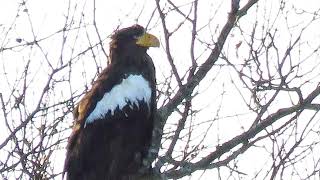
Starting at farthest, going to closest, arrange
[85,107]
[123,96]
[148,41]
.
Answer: [148,41], [123,96], [85,107]

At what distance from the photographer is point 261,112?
5223 millimetres

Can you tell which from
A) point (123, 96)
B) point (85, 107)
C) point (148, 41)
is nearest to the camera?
point (85, 107)

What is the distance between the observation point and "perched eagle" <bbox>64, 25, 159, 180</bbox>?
6.00 metres

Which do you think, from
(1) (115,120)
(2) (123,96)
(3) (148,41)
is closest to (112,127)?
(1) (115,120)

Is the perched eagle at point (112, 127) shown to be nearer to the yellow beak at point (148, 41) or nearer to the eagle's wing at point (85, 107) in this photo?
the eagle's wing at point (85, 107)

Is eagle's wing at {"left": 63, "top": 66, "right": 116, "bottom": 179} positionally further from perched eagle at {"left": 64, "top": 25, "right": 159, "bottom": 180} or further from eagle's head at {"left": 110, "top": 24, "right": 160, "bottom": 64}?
eagle's head at {"left": 110, "top": 24, "right": 160, "bottom": 64}

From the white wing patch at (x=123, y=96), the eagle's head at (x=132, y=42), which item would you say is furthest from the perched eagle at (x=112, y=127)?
the eagle's head at (x=132, y=42)

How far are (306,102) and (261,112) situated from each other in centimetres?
43

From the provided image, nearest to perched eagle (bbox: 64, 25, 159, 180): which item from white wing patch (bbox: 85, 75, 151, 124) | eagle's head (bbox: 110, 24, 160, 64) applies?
white wing patch (bbox: 85, 75, 151, 124)

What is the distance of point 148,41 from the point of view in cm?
660

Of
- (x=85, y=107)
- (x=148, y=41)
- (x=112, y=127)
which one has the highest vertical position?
(x=148, y=41)

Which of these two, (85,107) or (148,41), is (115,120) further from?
(148,41)

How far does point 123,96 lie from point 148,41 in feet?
2.13

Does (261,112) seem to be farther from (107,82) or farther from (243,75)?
(107,82)
